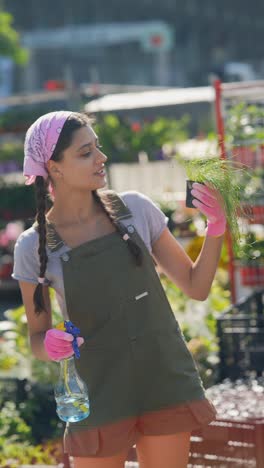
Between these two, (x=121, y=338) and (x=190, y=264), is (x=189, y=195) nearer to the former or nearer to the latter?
(x=190, y=264)

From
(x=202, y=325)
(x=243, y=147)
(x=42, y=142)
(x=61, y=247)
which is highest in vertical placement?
(x=42, y=142)

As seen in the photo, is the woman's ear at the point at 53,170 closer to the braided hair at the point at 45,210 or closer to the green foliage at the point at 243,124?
the braided hair at the point at 45,210

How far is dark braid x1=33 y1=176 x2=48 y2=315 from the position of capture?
377 cm

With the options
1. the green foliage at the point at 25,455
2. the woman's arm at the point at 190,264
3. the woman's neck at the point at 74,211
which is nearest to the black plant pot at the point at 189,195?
the woman's arm at the point at 190,264

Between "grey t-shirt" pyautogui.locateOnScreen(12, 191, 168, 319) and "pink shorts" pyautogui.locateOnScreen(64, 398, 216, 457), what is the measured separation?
0.35 m

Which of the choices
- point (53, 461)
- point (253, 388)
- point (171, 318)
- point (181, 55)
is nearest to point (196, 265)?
point (171, 318)

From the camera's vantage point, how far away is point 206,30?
77.6 meters

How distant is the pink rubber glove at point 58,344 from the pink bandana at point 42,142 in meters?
0.52

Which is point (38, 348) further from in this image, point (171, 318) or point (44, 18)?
point (44, 18)

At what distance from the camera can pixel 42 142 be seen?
3.82 meters

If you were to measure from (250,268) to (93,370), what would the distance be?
13.6 ft

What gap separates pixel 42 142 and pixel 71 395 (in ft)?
2.46

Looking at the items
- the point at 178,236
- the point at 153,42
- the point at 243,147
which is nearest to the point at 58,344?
the point at 243,147

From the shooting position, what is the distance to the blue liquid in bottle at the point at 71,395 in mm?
3682
